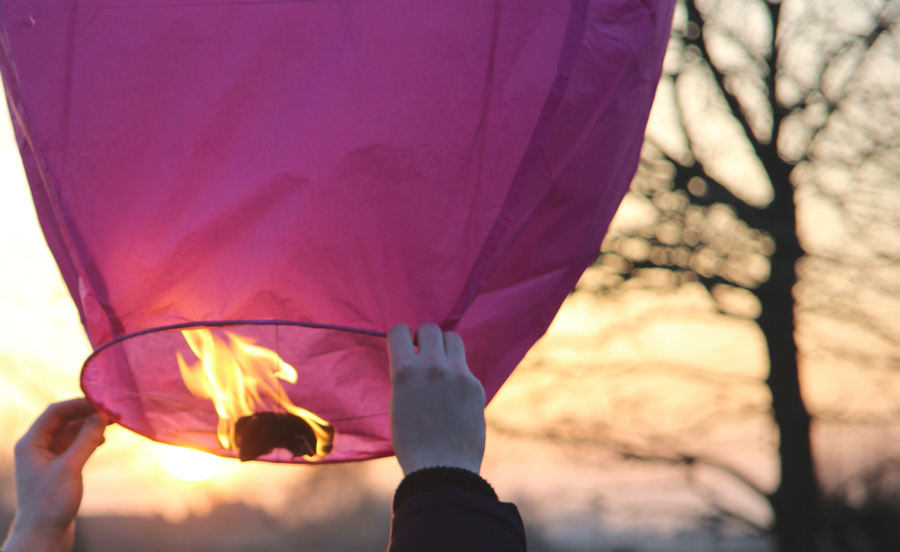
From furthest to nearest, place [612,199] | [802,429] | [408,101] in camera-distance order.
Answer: [802,429] < [612,199] < [408,101]

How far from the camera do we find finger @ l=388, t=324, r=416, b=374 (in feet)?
2.30

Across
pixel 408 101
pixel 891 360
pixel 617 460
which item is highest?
pixel 408 101

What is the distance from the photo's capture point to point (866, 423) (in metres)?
3.17

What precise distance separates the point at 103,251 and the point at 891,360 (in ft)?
11.8

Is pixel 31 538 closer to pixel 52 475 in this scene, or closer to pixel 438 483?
pixel 52 475

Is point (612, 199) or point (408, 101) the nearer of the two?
point (408, 101)

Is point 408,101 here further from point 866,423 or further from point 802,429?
point 866,423

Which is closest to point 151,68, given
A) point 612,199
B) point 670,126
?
point 612,199

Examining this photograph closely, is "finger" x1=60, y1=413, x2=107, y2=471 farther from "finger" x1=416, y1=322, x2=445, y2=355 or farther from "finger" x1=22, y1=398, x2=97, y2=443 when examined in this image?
"finger" x1=416, y1=322, x2=445, y2=355

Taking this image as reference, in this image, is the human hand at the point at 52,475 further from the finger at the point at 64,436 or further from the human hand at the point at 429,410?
the human hand at the point at 429,410

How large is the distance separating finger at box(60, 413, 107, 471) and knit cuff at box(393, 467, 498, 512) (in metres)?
0.68

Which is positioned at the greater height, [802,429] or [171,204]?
[171,204]

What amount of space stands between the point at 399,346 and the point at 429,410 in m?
0.08

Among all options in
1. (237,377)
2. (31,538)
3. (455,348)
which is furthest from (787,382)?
(31,538)
